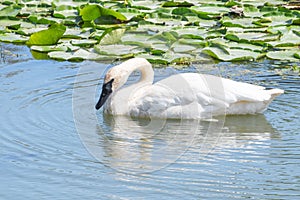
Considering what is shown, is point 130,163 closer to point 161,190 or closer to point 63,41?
point 161,190

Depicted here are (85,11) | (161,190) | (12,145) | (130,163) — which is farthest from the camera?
(85,11)

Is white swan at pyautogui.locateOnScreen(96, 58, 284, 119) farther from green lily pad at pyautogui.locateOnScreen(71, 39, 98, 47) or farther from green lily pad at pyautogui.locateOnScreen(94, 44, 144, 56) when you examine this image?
green lily pad at pyautogui.locateOnScreen(71, 39, 98, 47)

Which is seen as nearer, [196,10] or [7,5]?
[196,10]

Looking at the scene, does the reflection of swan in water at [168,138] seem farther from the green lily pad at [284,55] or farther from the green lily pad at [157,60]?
the green lily pad at [284,55]

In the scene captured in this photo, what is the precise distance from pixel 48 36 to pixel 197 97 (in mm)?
3833

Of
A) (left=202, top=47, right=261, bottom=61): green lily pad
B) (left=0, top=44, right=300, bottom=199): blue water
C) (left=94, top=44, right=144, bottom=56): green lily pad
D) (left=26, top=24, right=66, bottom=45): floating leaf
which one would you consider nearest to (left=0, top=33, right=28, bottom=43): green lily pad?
(left=26, top=24, right=66, bottom=45): floating leaf

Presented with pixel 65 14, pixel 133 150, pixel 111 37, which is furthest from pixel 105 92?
pixel 65 14

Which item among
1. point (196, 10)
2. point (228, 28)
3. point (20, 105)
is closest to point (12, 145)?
point (20, 105)

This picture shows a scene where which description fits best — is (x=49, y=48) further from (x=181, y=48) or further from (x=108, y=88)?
(x=108, y=88)

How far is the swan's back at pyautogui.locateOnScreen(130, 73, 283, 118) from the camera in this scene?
27.5ft

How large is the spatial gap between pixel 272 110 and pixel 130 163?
2.30 meters

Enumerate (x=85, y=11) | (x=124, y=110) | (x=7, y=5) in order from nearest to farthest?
(x=124, y=110) → (x=85, y=11) → (x=7, y=5)

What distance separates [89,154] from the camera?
7.29 m

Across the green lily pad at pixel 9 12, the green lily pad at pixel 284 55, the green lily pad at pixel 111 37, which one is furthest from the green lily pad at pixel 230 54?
the green lily pad at pixel 9 12
